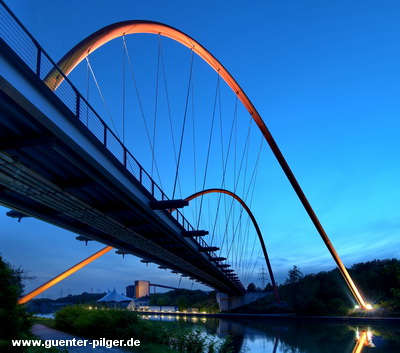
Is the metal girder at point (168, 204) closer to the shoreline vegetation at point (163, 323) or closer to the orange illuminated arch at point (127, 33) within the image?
the shoreline vegetation at point (163, 323)

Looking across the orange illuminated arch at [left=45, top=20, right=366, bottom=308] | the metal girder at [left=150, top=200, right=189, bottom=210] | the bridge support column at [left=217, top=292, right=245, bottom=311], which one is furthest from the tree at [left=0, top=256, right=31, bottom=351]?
the bridge support column at [left=217, top=292, right=245, bottom=311]

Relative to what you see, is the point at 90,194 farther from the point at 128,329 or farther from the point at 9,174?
the point at 128,329

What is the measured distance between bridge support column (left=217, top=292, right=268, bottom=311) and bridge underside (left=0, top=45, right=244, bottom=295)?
6122 centimetres

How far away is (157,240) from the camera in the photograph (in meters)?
27.5

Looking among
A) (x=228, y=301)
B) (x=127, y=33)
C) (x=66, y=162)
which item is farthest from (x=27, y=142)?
(x=228, y=301)

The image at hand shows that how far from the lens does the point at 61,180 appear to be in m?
14.6

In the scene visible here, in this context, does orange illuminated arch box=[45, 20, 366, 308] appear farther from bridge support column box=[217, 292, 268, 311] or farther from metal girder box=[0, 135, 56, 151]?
bridge support column box=[217, 292, 268, 311]

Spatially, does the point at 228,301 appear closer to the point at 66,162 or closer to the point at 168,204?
the point at 168,204

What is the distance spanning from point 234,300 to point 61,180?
244ft

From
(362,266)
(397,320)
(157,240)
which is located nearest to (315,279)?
(362,266)

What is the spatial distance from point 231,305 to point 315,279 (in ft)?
59.5

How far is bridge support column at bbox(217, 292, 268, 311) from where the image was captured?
81.2m

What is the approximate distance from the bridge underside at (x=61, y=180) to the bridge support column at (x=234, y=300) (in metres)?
61.2

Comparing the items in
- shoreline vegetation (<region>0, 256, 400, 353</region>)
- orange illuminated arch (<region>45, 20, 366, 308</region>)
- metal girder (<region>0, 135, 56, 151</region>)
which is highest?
orange illuminated arch (<region>45, 20, 366, 308</region>)
